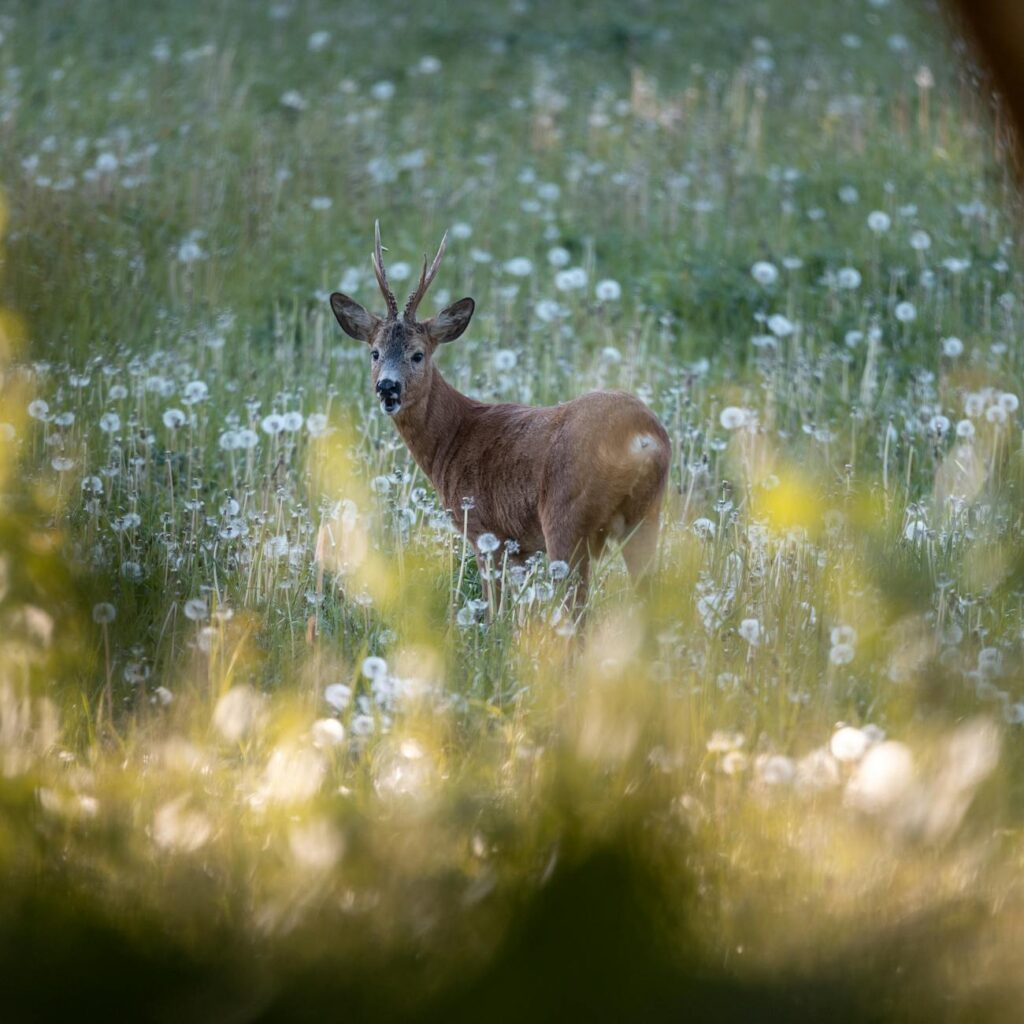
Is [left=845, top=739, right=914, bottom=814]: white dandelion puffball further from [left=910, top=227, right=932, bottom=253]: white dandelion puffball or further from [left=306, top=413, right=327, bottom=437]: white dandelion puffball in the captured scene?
[left=910, top=227, right=932, bottom=253]: white dandelion puffball

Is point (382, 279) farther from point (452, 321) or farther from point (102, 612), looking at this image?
point (102, 612)

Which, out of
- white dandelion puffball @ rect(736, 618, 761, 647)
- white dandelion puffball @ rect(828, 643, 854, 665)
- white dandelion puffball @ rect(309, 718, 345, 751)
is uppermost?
white dandelion puffball @ rect(828, 643, 854, 665)

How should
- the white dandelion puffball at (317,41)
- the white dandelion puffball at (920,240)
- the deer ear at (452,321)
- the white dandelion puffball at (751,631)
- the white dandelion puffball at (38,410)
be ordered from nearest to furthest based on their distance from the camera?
the white dandelion puffball at (751,631) → the white dandelion puffball at (38,410) → the deer ear at (452,321) → the white dandelion puffball at (920,240) → the white dandelion puffball at (317,41)

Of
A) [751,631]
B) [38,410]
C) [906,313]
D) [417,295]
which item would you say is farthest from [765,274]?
[751,631]

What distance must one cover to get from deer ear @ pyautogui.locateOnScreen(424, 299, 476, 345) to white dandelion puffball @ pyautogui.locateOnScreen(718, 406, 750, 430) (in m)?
1.16

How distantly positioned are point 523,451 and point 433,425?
1.98 ft

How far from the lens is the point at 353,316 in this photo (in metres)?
5.57

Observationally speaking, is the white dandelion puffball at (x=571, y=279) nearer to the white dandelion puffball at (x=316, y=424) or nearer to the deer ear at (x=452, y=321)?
the white dandelion puffball at (x=316, y=424)

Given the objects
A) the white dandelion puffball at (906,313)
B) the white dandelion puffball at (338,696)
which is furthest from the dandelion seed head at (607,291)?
the white dandelion puffball at (338,696)

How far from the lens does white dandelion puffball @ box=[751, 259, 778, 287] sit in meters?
8.24

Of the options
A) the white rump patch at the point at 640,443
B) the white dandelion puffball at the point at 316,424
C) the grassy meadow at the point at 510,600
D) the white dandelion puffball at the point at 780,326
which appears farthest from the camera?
the white dandelion puffball at the point at 780,326

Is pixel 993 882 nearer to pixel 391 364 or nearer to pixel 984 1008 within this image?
pixel 984 1008

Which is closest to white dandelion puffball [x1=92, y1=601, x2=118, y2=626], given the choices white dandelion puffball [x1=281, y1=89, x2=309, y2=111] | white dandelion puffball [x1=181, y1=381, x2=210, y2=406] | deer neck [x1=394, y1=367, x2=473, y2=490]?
deer neck [x1=394, y1=367, x2=473, y2=490]

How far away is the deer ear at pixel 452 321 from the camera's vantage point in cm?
544
